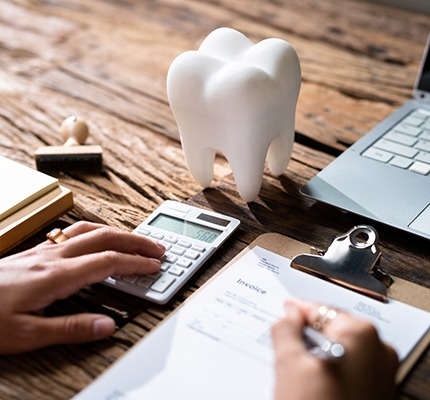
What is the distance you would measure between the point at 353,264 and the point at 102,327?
0.28 meters

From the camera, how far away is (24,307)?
2.14 feet

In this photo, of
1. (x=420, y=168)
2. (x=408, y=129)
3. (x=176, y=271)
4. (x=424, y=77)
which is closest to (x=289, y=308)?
(x=176, y=271)

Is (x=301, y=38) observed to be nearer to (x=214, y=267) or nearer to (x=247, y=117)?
(x=247, y=117)

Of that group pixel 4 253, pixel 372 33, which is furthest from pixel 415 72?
pixel 4 253

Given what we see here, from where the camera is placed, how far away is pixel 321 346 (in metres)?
0.60

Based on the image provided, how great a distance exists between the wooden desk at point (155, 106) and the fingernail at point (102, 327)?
0.01 meters

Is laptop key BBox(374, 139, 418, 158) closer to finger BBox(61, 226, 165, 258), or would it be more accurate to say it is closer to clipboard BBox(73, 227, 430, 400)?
clipboard BBox(73, 227, 430, 400)

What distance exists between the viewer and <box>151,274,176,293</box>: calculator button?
0.72 meters

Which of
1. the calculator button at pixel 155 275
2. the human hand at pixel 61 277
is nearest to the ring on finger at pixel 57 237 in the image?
the human hand at pixel 61 277

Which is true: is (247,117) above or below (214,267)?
above

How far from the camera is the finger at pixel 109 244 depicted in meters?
0.73

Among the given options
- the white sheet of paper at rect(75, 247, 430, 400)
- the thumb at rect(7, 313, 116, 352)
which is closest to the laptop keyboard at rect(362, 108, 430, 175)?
the white sheet of paper at rect(75, 247, 430, 400)

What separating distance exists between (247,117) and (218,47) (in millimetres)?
121

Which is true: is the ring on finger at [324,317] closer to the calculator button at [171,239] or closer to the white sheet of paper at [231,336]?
the white sheet of paper at [231,336]
